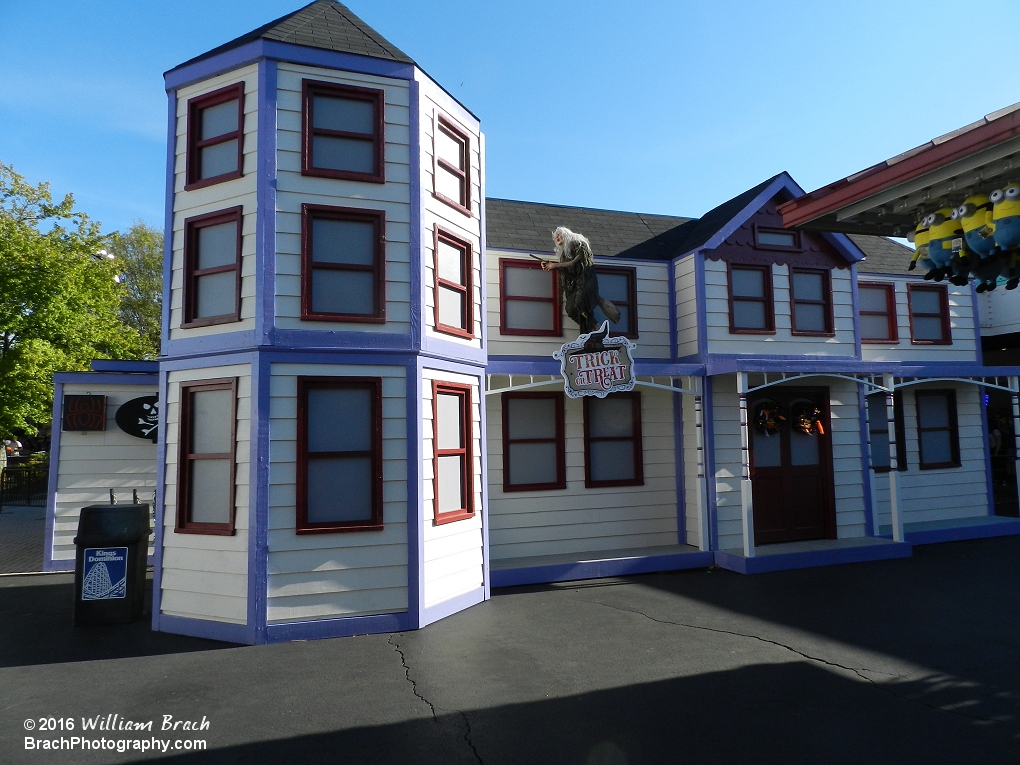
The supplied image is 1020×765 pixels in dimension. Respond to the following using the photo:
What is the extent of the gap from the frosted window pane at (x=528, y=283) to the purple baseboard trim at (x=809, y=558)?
206 inches

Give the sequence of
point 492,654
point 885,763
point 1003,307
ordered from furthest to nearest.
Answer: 1. point 1003,307
2. point 492,654
3. point 885,763

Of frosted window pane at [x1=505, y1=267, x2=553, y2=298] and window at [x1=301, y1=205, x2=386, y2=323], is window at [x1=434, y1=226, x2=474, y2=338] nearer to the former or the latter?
window at [x1=301, y1=205, x2=386, y2=323]

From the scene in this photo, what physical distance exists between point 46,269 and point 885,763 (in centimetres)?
2248

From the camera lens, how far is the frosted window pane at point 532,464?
1114cm

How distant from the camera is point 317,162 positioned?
8.21 metres

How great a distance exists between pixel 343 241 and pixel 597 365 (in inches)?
165

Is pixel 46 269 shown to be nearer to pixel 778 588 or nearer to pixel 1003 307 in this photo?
pixel 778 588

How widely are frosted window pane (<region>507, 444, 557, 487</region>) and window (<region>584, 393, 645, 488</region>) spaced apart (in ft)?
1.98

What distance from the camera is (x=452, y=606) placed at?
854 cm

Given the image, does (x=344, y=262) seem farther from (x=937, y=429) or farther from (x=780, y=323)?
(x=937, y=429)

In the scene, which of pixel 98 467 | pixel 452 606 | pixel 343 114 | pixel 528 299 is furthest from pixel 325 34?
pixel 98 467

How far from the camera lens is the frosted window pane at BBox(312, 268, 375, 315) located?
8094 millimetres

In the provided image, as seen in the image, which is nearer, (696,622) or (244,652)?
(244,652)

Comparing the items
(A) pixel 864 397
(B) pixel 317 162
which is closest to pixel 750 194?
(A) pixel 864 397
